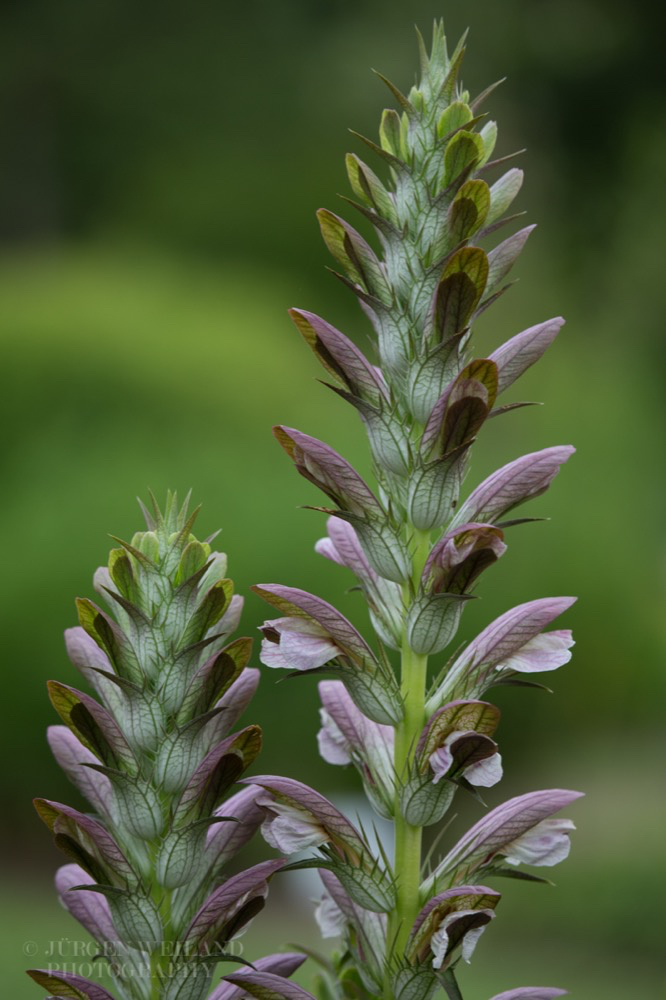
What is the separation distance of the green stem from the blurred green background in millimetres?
1279

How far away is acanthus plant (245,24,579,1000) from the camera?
1.42 ft

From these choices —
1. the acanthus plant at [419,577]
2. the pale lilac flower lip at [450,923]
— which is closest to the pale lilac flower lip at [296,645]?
the acanthus plant at [419,577]

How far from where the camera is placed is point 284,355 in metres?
4.72

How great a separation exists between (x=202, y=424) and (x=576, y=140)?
5.61ft

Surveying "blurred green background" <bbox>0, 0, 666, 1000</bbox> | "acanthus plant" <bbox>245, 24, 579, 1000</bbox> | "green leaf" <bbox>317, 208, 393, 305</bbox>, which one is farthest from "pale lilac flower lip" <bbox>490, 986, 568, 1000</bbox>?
"blurred green background" <bbox>0, 0, 666, 1000</bbox>

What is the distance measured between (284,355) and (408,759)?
4332 mm

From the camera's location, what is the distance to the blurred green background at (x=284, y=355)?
3.24 metres

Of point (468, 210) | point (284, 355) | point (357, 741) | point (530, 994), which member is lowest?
point (530, 994)

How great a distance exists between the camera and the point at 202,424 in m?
4.01

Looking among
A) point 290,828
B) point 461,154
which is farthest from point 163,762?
point 461,154

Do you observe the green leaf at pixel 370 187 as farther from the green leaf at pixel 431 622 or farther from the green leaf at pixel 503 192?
the green leaf at pixel 431 622

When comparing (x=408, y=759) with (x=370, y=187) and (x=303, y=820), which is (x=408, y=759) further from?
(x=370, y=187)

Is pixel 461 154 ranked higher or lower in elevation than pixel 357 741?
higher

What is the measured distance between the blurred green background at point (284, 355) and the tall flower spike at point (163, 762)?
125 cm
